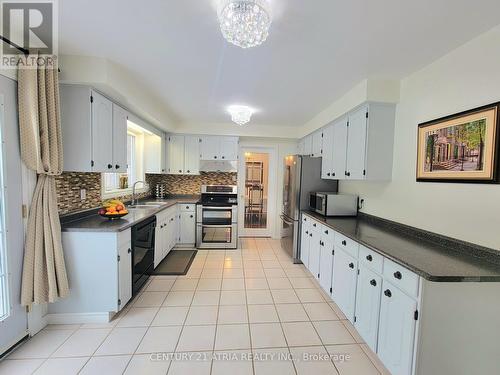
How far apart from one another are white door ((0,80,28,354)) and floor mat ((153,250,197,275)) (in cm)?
156

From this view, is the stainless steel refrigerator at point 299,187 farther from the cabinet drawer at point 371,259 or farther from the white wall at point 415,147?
the cabinet drawer at point 371,259

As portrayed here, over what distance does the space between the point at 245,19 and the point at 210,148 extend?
3.45 meters

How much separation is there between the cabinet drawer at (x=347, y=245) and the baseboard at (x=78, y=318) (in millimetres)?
2351

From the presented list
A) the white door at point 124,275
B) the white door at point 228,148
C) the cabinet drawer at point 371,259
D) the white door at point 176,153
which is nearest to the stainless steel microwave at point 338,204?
the cabinet drawer at point 371,259

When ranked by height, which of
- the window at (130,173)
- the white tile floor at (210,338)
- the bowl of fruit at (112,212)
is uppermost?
the window at (130,173)

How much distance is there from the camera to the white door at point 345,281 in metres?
2.10

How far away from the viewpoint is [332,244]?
2.58 m

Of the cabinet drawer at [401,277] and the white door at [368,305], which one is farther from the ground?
the cabinet drawer at [401,277]

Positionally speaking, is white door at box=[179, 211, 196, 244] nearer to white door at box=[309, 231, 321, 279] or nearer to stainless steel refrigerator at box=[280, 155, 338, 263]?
stainless steel refrigerator at box=[280, 155, 338, 263]

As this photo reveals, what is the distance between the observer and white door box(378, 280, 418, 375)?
1408 mm

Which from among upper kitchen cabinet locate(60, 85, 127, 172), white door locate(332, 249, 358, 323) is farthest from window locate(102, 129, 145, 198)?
white door locate(332, 249, 358, 323)

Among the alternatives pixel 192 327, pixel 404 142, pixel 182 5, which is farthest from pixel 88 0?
pixel 404 142

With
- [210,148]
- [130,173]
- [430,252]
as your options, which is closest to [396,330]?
[430,252]

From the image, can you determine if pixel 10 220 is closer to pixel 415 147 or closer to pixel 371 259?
pixel 371 259
